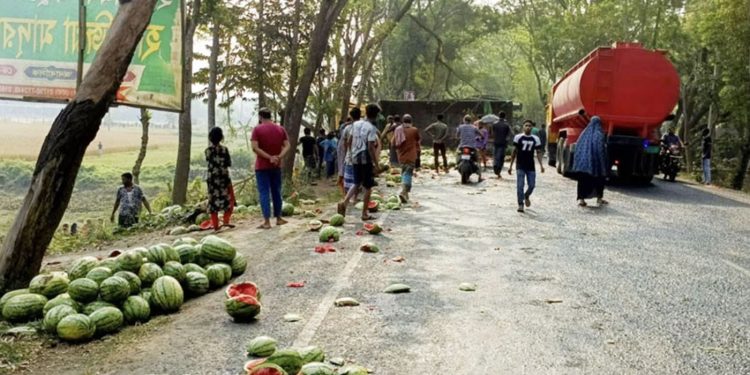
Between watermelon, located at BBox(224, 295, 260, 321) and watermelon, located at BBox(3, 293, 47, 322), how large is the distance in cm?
175

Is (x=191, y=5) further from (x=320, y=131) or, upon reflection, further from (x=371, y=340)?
(x=371, y=340)

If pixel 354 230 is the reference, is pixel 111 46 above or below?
above

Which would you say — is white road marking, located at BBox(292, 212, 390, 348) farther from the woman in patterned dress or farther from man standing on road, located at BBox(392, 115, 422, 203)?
man standing on road, located at BBox(392, 115, 422, 203)

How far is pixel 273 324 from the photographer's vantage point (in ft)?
19.4

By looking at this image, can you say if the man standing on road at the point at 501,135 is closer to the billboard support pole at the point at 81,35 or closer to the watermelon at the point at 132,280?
the billboard support pole at the point at 81,35

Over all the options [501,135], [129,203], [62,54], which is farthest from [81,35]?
[501,135]

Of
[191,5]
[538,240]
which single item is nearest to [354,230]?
[538,240]

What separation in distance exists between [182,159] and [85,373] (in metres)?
14.2

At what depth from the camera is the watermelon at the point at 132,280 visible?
641 cm

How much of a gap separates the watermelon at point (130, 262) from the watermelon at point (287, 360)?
272cm

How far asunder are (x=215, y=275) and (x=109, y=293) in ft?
4.66

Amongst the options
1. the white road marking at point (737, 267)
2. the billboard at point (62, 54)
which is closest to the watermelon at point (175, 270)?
the white road marking at point (737, 267)

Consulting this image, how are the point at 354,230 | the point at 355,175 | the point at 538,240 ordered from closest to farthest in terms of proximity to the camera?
1. the point at 538,240
2. the point at 354,230
3. the point at 355,175

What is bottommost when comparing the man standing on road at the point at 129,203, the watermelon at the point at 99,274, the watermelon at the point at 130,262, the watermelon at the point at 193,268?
the man standing on road at the point at 129,203
